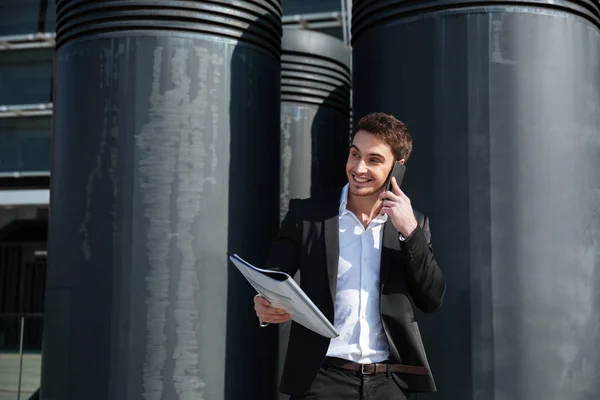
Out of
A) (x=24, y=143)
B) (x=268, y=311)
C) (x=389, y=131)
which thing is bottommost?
(x=268, y=311)

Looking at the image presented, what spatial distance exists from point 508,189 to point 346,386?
1776mm

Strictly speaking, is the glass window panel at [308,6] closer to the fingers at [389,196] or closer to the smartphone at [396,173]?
the smartphone at [396,173]

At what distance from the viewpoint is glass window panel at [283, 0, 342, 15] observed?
19.8 meters

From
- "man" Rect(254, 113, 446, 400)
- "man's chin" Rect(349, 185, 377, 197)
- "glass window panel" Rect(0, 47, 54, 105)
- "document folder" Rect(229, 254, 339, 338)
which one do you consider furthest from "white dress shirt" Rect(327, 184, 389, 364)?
"glass window panel" Rect(0, 47, 54, 105)

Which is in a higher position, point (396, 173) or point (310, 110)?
point (310, 110)

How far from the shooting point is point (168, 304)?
3895 millimetres

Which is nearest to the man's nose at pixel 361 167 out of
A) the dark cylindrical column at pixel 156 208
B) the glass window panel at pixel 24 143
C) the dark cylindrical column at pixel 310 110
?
the dark cylindrical column at pixel 156 208

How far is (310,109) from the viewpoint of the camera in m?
6.09

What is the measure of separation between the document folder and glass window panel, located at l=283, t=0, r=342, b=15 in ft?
60.0

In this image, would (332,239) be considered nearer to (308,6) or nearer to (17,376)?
(17,376)

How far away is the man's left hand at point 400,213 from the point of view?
8.06ft

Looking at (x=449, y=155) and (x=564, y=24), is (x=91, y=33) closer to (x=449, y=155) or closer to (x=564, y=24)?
(x=449, y=155)

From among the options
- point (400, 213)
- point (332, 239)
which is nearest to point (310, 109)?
point (332, 239)

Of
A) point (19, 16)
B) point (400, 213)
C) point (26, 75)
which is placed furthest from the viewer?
point (26, 75)
